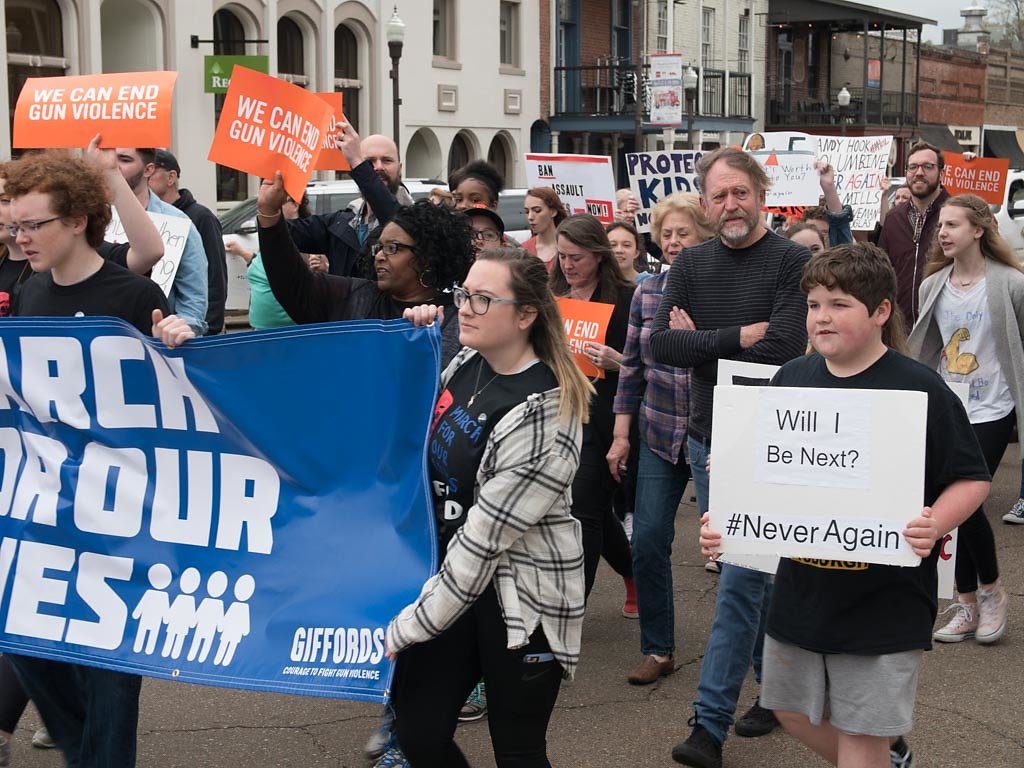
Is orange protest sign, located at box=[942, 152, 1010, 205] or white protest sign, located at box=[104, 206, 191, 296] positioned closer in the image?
white protest sign, located at box=[104, 206, 191, 296]

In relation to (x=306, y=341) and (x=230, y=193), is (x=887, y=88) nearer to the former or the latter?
(x=230, y=193)

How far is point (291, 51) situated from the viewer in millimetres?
26031

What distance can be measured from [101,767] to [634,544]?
229 centimetres

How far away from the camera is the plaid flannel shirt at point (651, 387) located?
17.4 feet

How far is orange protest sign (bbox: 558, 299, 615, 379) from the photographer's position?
595 centimetres

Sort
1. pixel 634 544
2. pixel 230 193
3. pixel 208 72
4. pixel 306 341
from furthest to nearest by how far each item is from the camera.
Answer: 1. pixel 230 193
2. pixel 208 72
3. pixel 634 544
4. pixel 306 341

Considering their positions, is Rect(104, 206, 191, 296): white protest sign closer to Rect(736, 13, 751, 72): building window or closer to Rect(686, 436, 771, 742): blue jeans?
Rect(686, 436, 771, 742): blue jeans

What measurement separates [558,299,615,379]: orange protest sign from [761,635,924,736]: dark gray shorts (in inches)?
96.9

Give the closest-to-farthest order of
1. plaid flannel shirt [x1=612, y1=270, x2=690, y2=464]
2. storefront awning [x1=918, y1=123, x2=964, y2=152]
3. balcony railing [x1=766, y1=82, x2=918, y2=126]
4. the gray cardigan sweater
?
plaid flannel shirt [x1=612, y1=270, x2=690, y2=464] → the gray cardigan sweater → balcony railing [x1=766, y1=82, x2=918, y2=126] → storefront awning [x1=918, y1=123, x2=964, y2=152]

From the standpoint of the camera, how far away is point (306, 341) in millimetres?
3855

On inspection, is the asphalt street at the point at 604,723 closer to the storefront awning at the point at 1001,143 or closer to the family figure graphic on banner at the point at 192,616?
the family figure graphic on banner at the point at 192,616

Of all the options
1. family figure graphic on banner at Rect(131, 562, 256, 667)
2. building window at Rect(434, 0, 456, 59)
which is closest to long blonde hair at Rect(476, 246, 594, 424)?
family figure graphic on banner at Rect(131, 562, 256, 667)

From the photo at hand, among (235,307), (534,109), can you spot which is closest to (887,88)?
(534,109)

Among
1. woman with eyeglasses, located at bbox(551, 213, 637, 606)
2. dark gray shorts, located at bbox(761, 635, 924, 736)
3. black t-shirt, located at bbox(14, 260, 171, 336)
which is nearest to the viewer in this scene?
dark gray shorts, located at bbox(761, 635, 924, 736)
